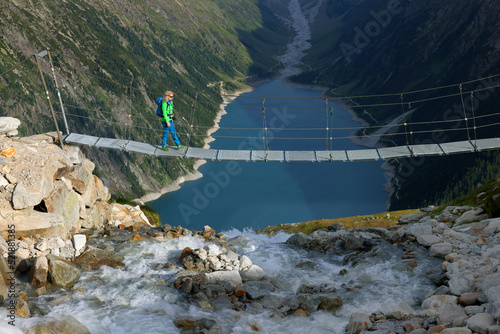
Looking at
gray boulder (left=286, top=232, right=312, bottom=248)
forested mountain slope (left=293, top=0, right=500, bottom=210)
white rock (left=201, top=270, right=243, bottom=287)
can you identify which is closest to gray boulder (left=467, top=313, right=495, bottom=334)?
white rock (left=201, top=270, right=243, bottom=287)

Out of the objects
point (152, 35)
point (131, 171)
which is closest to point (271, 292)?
point (131, 171)

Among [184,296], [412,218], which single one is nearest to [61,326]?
[184,296]

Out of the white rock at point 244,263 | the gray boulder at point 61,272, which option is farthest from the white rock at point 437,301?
the gray boulder at point 61,272

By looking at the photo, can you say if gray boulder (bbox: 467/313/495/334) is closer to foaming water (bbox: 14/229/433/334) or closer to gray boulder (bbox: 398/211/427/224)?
foaming water (bbox: 14/229/433/334)

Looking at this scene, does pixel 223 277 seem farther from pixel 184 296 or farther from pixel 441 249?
pixel 441 249

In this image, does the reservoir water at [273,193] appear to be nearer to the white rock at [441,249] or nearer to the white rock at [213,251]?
the white rock at [213,251]
